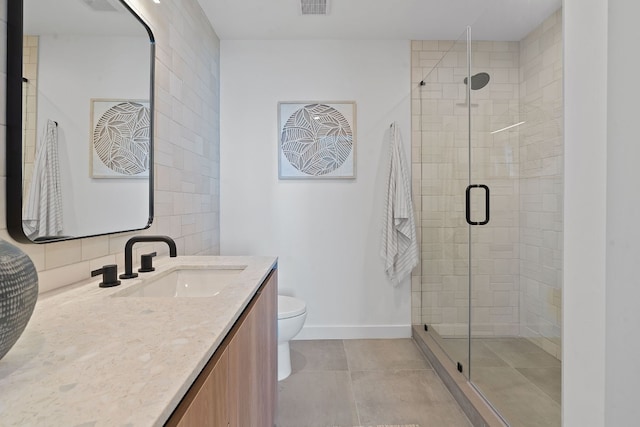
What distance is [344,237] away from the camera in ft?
8.63

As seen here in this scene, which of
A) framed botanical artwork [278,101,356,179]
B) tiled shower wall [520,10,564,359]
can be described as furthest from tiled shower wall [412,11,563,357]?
framed botanical artwork [278,101,356,179]

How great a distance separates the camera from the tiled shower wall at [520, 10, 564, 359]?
53.5 inches

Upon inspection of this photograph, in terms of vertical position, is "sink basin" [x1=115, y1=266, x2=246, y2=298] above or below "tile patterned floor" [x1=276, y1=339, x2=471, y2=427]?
above

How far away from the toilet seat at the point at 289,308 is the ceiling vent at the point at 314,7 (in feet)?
6.32

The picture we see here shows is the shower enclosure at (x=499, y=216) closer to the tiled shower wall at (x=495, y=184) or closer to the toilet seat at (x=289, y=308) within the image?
the tiled shower wall at (x=495, y=184)

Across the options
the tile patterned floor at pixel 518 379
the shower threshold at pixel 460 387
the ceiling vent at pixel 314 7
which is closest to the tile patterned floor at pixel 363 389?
the shower threshold at pixel 460 387

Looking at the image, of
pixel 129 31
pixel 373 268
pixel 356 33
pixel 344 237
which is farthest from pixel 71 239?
pixel 356 33

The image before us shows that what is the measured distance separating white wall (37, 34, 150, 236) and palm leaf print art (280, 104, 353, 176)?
1.29 metres

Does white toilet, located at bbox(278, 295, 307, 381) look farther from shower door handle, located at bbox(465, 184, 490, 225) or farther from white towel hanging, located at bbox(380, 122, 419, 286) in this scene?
shower door handle, located at bbox(465, 184, 490, 225)

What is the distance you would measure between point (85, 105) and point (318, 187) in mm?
1703

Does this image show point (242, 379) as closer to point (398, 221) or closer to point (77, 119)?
point (77, 119)

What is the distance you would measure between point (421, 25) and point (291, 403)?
2.63 metres

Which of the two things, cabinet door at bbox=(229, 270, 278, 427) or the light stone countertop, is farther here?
cabinet door at bbox=(229, 270, 278, 427)

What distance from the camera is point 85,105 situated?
1.11 metres
